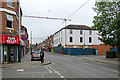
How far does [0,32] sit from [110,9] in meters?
17.0

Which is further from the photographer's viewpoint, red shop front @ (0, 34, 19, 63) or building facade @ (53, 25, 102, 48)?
building facade @ (53, 25, 102, 48)

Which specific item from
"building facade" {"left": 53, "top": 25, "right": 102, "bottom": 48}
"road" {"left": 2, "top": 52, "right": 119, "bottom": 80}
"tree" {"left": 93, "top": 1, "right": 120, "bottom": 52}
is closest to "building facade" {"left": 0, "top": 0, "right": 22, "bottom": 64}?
"road" {"left": 2, "top": 52, "right": 119, "bottom": 80}

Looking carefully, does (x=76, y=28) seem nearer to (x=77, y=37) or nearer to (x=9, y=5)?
(x=77, y=37)

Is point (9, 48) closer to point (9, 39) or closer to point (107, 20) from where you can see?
point (9, 39)

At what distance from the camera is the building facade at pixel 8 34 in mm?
15398

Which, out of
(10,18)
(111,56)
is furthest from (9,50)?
(111,56)

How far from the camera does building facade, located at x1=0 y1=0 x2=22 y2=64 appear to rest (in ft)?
50.5

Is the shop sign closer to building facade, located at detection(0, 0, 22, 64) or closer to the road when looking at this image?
building facade, located at detection(0, 0, 22, 64)

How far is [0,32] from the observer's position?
15203mm

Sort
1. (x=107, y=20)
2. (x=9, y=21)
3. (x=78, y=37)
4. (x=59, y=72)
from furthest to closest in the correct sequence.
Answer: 1. (x=78, y=37)
2. (x=107, y=20)
3. (x=9, y=21)
4. (x=59, y=72)

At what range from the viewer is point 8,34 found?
52.1 feet

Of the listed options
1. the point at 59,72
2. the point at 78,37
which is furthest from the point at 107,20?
the point at 78,37

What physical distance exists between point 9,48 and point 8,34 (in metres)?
2.07

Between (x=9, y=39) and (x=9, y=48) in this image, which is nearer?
(x=9, y=39)
